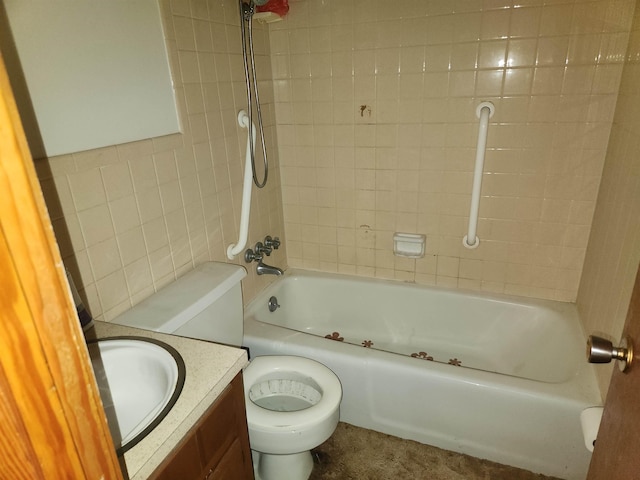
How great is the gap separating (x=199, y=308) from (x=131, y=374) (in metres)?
0.37

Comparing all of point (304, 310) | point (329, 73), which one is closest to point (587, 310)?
point (304, 310)

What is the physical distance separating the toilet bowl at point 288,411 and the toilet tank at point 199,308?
19cm

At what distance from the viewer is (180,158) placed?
152cm

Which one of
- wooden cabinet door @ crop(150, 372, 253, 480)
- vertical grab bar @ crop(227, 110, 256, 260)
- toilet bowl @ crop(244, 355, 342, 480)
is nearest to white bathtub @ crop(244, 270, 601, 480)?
toilet bowl @ crop(244, 355, 342, 480)

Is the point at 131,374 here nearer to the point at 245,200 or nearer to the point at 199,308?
the point at 199,308

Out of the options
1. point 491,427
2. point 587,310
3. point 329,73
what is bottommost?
point 491,427

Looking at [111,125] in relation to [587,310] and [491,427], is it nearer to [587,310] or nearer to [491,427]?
[491,427]

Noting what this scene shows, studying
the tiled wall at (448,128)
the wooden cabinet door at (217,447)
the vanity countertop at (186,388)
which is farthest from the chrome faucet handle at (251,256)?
the wooden cabinet door at (217,447)

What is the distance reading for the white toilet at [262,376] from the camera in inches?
53.0

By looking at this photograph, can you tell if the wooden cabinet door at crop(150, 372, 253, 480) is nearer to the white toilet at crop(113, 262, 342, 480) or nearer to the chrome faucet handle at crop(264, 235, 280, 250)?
the white toilet at crop(113, 262, 342, 480)

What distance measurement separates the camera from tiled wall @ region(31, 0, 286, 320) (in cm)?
117

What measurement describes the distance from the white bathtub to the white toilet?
0.14 meters

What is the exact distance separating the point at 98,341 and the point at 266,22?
160 centimetres

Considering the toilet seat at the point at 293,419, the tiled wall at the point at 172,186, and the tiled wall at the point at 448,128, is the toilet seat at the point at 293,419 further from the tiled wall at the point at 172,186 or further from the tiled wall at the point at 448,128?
the tiled wall at the point at 448,128
